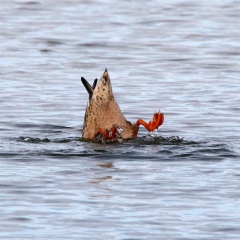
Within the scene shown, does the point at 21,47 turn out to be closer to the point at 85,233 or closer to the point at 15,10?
the point at 15,10

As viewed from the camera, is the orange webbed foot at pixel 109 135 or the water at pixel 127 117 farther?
the orange webbed foot at pixel 109 135

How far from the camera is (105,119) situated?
11.8 m

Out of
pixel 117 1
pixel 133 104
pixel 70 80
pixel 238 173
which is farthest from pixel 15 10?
pixel 238 173

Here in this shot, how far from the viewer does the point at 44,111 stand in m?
14.1

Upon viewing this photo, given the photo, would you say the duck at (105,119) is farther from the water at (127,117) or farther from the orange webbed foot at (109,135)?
the water at (127,117)

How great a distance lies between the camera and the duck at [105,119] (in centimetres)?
1163

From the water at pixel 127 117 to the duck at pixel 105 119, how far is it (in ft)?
→ 0.43

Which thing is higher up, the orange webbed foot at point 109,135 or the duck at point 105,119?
the duck at point 105,119

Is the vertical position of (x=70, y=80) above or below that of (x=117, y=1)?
below

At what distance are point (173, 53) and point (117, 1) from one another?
666 cm

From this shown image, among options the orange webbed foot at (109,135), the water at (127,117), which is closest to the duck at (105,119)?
the orange webbed foot at (109,135)

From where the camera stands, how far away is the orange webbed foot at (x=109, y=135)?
1154 centimetres

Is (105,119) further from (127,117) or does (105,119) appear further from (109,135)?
(127,117)

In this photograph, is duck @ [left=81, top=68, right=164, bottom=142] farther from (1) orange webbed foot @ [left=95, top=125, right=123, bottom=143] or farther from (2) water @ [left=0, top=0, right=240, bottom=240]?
(2) water @ [left=0, top=0, right=240, bottom=240]
